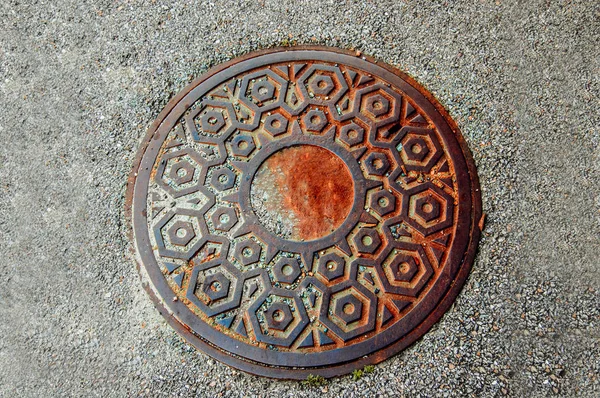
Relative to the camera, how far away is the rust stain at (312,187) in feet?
8.17

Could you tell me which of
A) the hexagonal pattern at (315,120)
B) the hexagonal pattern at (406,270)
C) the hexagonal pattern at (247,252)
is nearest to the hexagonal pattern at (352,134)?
the hexagonal pattern at (315,120)

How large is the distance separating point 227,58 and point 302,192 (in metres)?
0.94

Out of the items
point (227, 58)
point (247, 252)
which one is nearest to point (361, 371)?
point (247, 252)

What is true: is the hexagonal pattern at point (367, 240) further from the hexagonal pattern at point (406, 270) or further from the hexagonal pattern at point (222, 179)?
the hexagonal pattern at point (222, 179)

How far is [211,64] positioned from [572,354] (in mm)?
2292

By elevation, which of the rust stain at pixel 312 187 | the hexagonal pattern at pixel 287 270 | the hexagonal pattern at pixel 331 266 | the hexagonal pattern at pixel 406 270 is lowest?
the hexagonal pattern at pixel 406 270

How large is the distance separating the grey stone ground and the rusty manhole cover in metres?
0.10

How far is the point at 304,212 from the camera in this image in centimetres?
251

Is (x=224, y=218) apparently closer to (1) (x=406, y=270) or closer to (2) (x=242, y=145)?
(2) (x=242, y=145)

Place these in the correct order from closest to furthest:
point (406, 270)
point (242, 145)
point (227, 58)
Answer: point (406, 270) < point (242, 145) < point (227, 58)

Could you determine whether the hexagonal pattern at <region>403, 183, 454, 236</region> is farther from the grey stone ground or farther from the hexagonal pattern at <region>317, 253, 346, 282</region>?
the hexagonal pattern at <region>317, 253, 346, 282</region>

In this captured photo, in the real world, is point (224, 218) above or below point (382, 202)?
above

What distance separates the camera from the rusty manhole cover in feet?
7.60

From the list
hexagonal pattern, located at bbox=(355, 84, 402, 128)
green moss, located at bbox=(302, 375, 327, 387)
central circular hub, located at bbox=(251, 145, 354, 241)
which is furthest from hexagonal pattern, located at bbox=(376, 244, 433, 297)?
hexagonal pattern, located at bbox=(355, 84, 402, 128)
